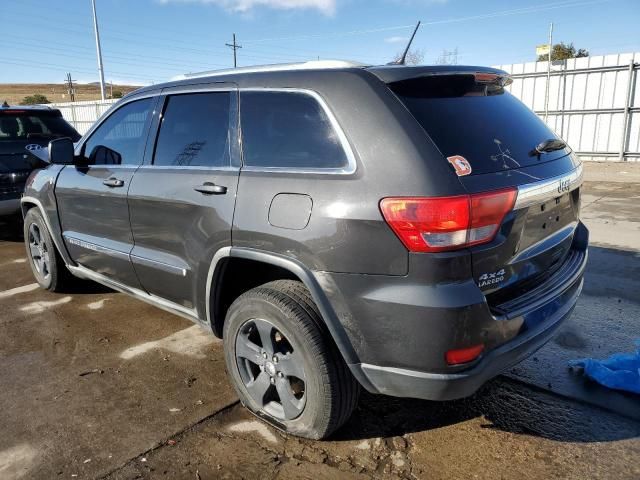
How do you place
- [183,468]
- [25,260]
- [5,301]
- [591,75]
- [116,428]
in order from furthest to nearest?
[591,75] < [25,260] < [5,301] < [116,428] < [183,468]

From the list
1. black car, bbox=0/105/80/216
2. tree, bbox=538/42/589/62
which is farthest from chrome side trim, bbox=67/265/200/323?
tree, bbox=538/42/589/62

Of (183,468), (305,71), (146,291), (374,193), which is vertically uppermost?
(305,71)

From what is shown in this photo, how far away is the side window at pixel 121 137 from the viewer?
348 centimetres

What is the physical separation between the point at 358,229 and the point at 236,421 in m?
1.42

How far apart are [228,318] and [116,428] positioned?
86 cm

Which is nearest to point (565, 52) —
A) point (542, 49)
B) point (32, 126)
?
point (542, 49)

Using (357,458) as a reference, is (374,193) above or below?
above

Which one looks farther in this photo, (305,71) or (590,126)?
(590,126)

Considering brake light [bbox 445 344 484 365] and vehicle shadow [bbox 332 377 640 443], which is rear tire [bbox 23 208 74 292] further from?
brake light [bbox 445 344 484 365]

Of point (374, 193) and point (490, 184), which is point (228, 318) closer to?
point (374, 193)

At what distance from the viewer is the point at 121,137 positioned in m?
3.73

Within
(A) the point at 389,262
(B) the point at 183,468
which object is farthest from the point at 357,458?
(A) the point at 389,262

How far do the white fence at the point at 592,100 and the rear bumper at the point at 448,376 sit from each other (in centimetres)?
1478

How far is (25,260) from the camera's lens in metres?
6.07
